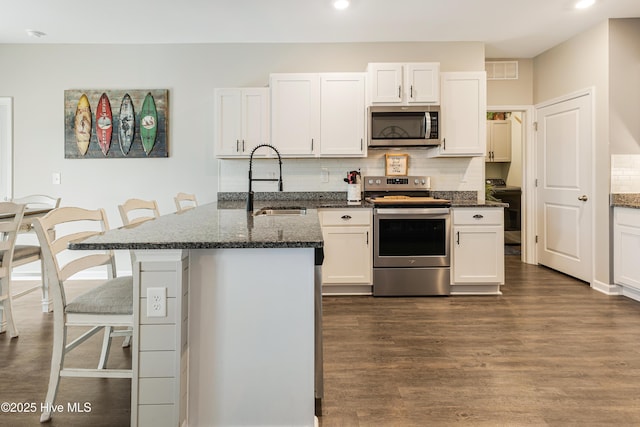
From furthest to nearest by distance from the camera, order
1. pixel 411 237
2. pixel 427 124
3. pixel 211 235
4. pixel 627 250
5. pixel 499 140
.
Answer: pixel 499 140
pixel 427 124
pixel 411 237
pixel 627 250
pixel 211 235

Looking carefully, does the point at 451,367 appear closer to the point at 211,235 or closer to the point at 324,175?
the point at 211,235

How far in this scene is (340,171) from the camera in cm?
414

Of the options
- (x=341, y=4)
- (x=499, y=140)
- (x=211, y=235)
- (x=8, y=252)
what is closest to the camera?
(x=211, y=235)

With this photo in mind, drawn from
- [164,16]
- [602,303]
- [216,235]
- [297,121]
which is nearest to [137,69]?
[164,16]

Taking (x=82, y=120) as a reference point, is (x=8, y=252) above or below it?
below

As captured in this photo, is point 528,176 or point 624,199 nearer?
point 624,199

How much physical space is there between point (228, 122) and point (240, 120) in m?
0.12

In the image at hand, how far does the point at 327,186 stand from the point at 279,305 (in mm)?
2749

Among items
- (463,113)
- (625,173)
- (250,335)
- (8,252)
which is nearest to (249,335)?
(250,335)

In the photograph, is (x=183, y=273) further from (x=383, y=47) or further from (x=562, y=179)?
(x=562, y=179)

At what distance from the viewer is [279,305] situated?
58.2 inches

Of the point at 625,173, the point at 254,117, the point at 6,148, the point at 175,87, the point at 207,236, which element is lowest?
the point at 207,236

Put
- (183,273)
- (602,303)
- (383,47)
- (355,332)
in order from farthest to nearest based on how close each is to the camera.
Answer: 1. (383,47)
2. (602,303)
3. (355,332)
4. (183,273)

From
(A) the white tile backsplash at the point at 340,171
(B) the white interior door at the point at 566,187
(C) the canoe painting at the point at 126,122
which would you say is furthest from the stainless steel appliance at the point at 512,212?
(C) the canoe painting at the point at 126,122
